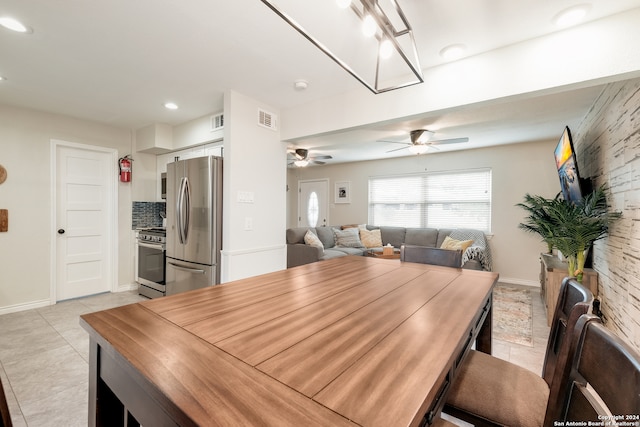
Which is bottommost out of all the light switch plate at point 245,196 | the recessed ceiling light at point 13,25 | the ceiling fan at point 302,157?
the light switch plate at point 245,196

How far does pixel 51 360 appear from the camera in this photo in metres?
2.34

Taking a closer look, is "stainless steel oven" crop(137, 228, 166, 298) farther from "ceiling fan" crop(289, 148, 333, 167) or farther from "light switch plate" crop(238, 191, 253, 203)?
"ceiling fan" crop(289, 148, 333, 167)

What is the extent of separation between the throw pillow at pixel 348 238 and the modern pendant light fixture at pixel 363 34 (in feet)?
12.0

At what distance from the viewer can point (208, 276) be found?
9.82ft

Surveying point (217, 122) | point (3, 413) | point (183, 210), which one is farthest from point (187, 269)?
point (3, 413)

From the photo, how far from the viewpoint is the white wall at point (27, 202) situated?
11.1ft

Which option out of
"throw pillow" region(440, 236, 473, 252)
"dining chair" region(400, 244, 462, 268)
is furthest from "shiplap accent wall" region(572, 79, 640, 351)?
"throw pillow" region(440, 236, 473, 252)

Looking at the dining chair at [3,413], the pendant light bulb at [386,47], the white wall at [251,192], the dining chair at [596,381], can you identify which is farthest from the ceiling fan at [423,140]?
the dining chair at [3,413]

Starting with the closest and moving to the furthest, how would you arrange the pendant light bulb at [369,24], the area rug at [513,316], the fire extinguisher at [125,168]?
1. the pendant light bulb at [369,24]
2. the area rug at [513,316]
3. the fire extinguisher at [125,168]

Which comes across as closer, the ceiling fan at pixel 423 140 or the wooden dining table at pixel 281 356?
the wooden dining table at pixel 281 356

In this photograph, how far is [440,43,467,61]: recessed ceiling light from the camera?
2.10 metres

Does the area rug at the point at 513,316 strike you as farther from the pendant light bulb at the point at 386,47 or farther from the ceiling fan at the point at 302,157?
the ceiling fan at the point at 302,157

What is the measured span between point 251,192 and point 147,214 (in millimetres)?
2516

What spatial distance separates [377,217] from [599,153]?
3.98 metres
